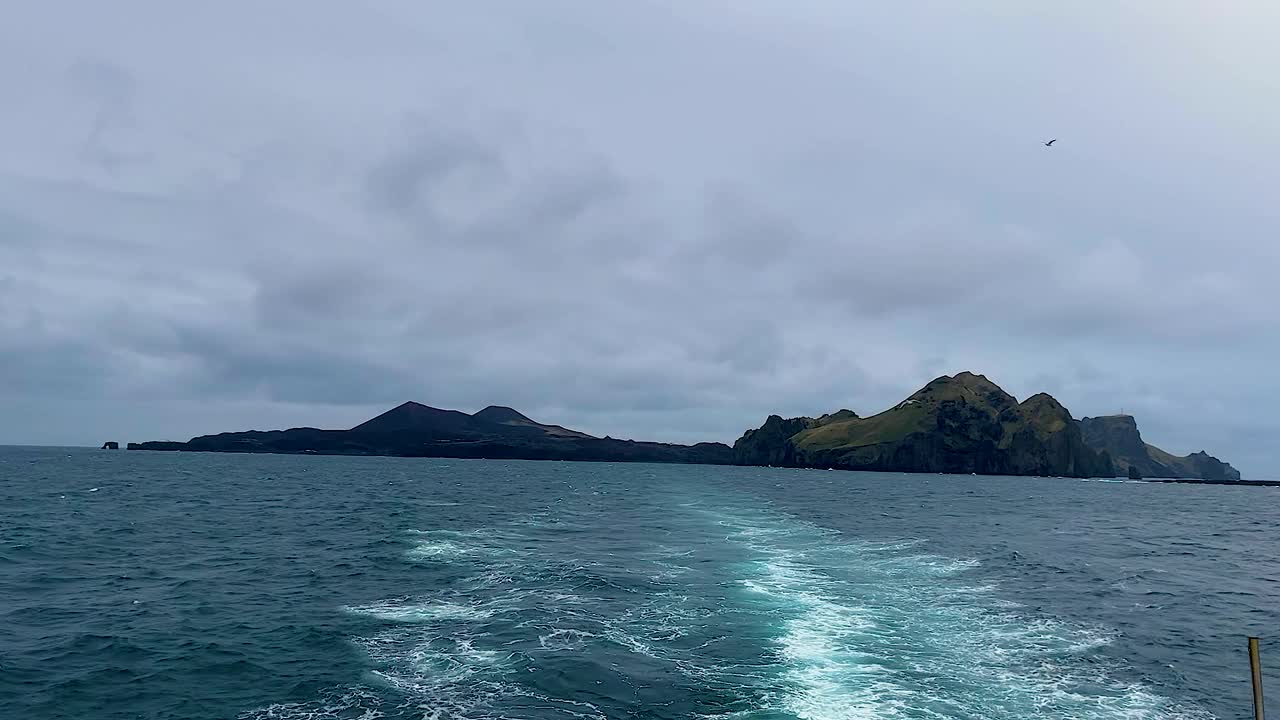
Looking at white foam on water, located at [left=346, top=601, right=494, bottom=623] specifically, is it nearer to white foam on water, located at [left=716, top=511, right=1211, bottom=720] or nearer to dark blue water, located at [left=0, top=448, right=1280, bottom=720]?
dark blue water, located at [left=0, top=448, right=1280, bottom=720]

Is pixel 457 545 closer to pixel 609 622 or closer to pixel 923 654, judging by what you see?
pixel 609 622

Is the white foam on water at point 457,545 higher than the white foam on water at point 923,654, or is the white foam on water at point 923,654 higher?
the white foam on water at point 457,545

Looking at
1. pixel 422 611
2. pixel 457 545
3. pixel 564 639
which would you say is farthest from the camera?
pixel 457 545

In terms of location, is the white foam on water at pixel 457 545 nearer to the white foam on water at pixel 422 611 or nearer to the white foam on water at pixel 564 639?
the white foam on water at pixel 422 611

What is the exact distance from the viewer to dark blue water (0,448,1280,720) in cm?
2498

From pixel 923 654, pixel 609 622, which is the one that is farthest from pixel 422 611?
pixel 923 654

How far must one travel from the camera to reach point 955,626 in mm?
35156

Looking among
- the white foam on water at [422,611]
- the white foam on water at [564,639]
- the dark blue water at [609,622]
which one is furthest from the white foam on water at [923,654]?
the white foam on water at [422,611]

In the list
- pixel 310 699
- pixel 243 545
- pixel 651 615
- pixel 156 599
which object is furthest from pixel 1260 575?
pixel 243 545

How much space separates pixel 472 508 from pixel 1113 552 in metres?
69.4

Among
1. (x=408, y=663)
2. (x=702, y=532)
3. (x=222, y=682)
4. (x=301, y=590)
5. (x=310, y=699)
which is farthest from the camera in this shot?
(x=702, y=532)

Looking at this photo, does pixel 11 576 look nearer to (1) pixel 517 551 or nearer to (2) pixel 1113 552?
(1) pixel 517 551

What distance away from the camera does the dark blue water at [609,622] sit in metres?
25.0

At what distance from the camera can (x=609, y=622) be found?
34.3 m
